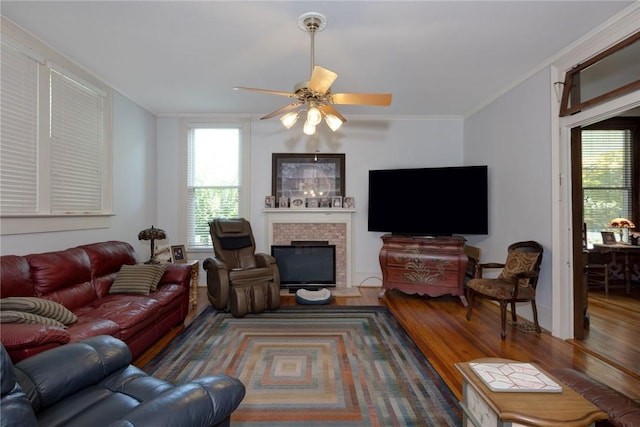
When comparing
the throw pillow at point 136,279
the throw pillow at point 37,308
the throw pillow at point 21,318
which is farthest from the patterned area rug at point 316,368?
the throw pillow at point 21,318

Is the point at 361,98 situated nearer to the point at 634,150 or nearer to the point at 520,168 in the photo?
the point at 520,168

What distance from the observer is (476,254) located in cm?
451

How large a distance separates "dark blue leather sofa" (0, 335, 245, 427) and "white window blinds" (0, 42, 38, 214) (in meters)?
1.79

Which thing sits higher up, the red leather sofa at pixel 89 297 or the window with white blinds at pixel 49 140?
the window with white blinds at pixel 49 140

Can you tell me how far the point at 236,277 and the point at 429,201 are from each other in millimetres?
2812

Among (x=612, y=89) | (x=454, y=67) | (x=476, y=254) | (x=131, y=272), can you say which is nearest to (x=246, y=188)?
(x=131, y=272)

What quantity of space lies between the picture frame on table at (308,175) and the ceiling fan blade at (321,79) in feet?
8.59

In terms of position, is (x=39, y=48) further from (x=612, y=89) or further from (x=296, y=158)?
(x=612, y=89)

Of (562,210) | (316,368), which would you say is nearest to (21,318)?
(316,368)

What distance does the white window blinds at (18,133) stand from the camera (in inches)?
94.8

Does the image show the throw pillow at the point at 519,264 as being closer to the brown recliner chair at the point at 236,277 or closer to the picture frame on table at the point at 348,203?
the picture frame on table at the point at 348,203

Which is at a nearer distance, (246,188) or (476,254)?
(476,254)

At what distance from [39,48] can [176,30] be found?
4.36 feet

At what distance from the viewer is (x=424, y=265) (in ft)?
13.4
